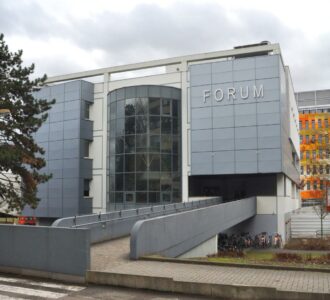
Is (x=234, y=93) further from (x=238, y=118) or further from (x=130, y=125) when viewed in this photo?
(x=130, y=125)

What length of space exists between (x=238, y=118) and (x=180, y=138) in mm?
5944

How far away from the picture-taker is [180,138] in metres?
39.8

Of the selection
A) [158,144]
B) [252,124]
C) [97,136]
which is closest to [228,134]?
[252,124]

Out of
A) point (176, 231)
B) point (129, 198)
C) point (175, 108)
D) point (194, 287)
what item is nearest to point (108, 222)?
point (176, 231)

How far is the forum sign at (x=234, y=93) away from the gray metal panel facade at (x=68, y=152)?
1342cm

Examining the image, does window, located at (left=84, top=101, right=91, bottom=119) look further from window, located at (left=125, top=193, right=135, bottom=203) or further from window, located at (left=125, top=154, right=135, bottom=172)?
window, located at (left=125, top=193, right=135, bottom=203)

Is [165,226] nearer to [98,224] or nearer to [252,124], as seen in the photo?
[98,224]

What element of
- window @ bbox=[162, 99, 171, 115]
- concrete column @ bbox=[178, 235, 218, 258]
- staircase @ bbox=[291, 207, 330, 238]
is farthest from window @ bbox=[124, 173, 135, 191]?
staircase @ bbox=[291, 207, 330, 238]

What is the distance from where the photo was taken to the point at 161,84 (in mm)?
41688

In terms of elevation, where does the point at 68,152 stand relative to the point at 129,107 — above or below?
below

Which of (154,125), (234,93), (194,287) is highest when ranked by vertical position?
(234,93)

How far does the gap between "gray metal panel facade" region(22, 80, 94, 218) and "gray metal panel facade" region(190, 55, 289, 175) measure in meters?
12.0

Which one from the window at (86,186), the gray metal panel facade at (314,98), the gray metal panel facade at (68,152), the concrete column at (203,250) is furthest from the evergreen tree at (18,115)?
the gray metal panel facade at (314,98)

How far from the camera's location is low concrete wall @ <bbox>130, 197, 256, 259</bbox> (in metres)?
12.8
